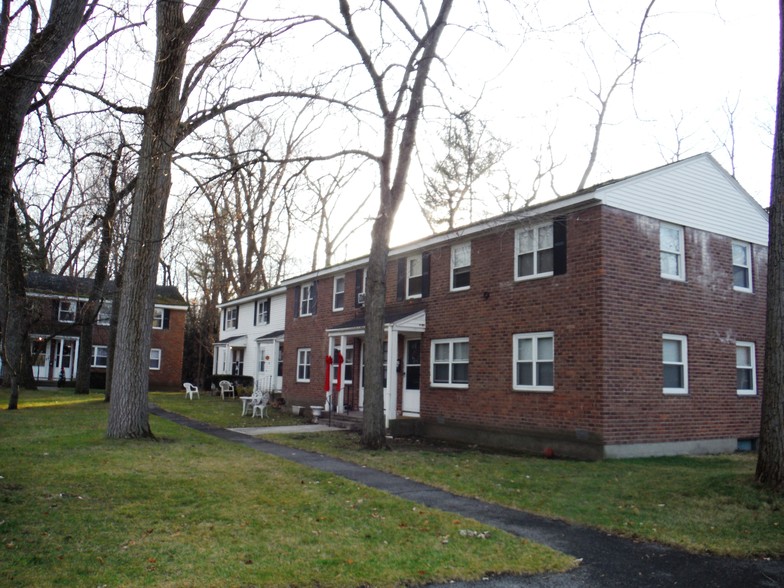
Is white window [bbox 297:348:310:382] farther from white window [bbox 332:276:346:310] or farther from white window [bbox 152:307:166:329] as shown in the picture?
white window [bbox 152:307:166:329]

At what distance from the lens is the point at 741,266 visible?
1673cm

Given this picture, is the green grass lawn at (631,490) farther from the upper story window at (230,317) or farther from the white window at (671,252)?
the upper story window at (230,317)

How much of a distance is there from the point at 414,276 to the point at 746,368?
30.0 ft

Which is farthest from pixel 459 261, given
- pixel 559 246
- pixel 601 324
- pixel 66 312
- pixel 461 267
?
pixel 66 312

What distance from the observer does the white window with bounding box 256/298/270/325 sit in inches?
1300

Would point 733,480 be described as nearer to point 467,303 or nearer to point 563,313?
point 563,313

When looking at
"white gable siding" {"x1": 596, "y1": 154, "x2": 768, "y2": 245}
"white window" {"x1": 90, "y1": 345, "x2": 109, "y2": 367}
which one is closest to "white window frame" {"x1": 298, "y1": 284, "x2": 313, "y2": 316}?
"white gable siding" {"x1": 596, "y1": 154, "x2": 768, "y2": 245}

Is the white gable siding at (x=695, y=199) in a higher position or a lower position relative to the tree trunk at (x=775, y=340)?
higher

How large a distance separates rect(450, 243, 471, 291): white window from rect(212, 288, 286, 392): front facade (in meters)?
13.4

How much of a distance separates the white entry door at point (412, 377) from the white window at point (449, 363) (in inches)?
25.9

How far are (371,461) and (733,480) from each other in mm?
6029

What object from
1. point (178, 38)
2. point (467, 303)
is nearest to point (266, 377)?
point (467, 303)

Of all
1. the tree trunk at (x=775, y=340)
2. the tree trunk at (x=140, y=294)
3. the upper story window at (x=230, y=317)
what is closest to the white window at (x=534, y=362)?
the tree trunk at (x=775, y=340)

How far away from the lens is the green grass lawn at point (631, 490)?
7.30 metres
